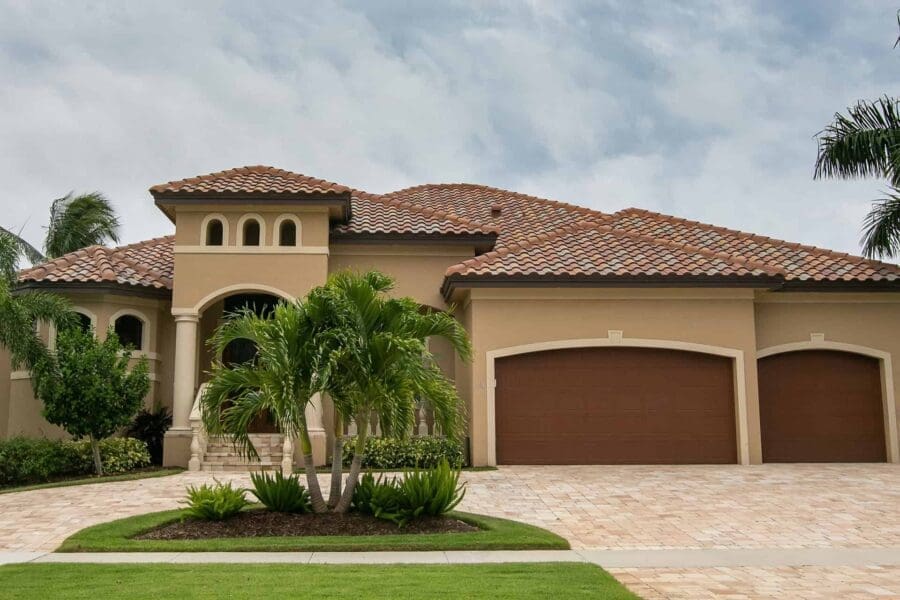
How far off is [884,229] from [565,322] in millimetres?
8214

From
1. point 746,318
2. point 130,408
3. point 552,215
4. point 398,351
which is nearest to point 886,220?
point 746,318

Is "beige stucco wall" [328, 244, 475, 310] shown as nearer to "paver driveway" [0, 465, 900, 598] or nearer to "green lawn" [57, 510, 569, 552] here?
"paver driveway" [0, 465, 900, 598]

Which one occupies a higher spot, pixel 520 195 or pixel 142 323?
pixel 520 195

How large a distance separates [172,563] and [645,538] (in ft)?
18.5

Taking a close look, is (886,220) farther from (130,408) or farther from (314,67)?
(130,408)

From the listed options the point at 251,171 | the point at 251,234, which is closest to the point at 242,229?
the point at 251,234

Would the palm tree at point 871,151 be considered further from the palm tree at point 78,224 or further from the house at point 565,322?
the palm tree at point 78,224

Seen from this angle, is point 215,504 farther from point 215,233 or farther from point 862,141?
point 862,141

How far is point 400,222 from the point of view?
2127 centimetres

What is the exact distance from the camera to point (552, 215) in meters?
25.8

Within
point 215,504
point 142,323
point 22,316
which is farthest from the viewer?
point 142,323

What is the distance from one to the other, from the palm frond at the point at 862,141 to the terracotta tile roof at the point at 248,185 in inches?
448

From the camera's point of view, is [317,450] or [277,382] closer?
[277,382]

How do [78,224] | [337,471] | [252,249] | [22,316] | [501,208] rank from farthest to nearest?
[78,224] < [501,208] < [252,249] < [22,316] < [337,471]
